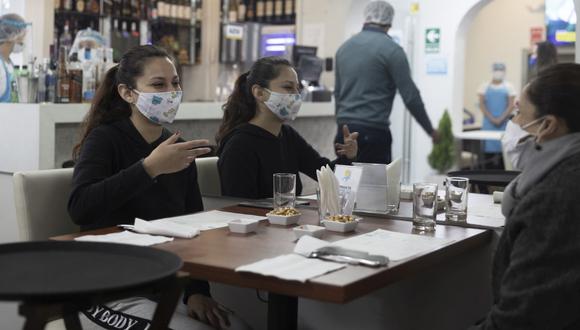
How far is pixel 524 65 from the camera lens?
13555 mm

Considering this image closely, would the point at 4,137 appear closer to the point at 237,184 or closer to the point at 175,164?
the point at 237,184

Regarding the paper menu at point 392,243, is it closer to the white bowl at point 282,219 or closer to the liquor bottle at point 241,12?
the white bowl at point 282,219

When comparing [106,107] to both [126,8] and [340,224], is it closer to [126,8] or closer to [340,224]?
[340,224]

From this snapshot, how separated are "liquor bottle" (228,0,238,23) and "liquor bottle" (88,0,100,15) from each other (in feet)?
5.98

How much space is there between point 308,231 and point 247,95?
4.11 feet

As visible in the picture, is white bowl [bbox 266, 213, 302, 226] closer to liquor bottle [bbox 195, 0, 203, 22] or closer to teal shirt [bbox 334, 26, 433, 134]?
teal shirt [bbox 334, 26, 433, 134]

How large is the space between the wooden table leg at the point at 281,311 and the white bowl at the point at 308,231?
0.20 metres

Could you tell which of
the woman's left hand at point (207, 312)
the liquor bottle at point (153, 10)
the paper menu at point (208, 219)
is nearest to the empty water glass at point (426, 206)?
the paper menu at point (208, 219)

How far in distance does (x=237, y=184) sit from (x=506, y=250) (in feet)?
4.56

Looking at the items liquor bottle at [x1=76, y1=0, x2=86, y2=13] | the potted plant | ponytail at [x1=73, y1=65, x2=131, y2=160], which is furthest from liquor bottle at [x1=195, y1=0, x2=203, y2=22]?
ponytail at [x1=73, y1=65, x2=131, y2=160]

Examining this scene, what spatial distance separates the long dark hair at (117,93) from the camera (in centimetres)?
276

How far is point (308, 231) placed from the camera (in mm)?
2256

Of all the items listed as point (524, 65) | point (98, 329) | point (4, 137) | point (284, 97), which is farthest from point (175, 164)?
point (524, 65)

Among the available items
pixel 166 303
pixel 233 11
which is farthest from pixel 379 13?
pixel 233 11
